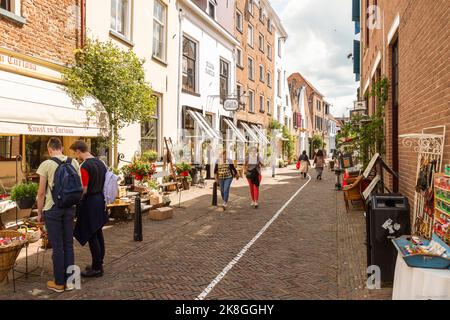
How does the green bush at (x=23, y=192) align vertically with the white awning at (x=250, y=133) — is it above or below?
below

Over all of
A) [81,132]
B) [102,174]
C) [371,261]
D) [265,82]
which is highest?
[265,82]

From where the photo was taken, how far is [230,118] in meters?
22.5

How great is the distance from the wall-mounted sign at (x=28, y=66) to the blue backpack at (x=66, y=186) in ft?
12.9

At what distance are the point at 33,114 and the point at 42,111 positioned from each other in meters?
0.31

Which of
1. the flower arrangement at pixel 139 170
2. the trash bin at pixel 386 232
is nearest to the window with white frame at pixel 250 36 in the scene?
the flower arrangement at pixel 139 170

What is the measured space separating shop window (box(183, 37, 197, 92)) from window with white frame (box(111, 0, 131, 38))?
15.8ft

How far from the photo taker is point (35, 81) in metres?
7.96

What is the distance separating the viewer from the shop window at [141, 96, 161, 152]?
1337cm

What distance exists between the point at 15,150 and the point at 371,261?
7.47 meters

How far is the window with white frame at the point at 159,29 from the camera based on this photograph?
14.2 m

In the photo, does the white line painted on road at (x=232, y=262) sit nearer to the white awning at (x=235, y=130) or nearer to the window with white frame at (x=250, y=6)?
the white awning at (x=235, y=130)

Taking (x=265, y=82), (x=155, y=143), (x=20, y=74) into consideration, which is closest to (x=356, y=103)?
(x=155, y=143)

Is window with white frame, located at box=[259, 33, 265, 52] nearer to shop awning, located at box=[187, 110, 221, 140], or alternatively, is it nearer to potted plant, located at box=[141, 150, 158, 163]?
shop awning, located at box=[187, 110, 221, 140]
